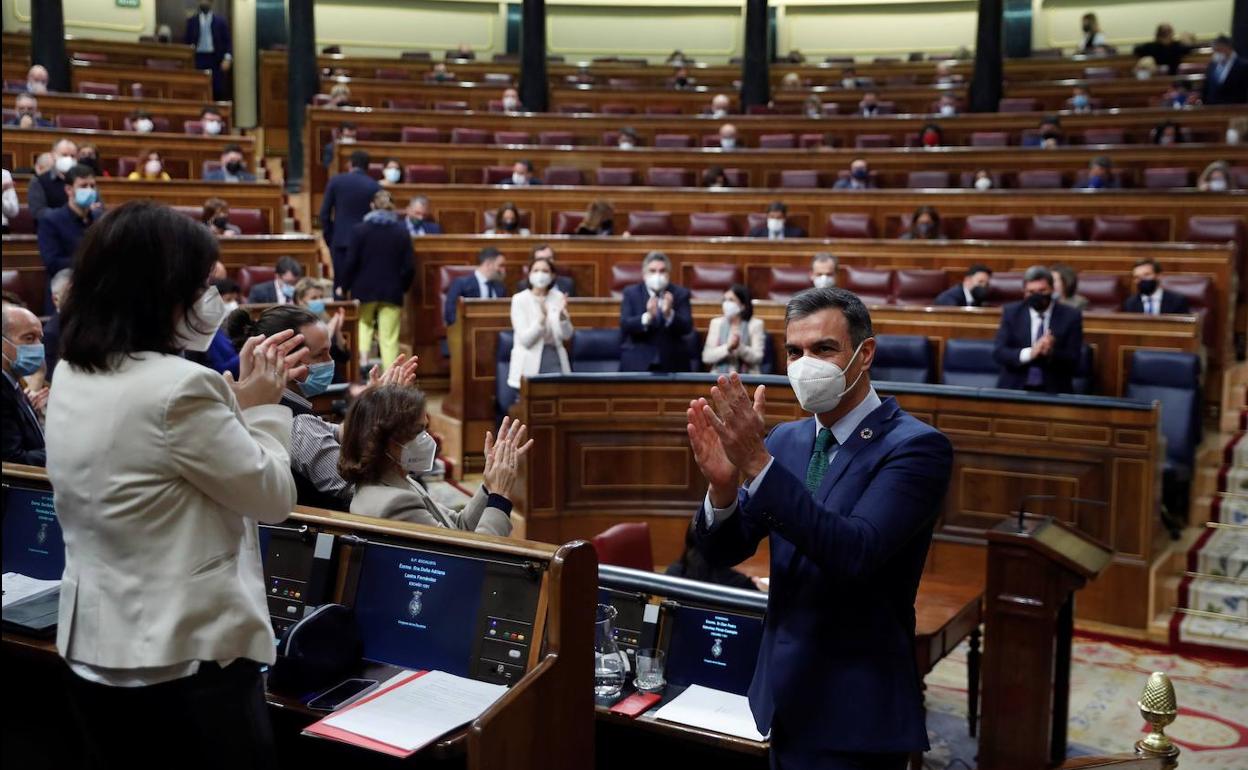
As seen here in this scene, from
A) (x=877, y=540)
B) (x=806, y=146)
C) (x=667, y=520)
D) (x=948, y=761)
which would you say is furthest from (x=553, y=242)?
(x=877, y=540)

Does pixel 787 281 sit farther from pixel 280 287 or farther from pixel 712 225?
pixel 280 287

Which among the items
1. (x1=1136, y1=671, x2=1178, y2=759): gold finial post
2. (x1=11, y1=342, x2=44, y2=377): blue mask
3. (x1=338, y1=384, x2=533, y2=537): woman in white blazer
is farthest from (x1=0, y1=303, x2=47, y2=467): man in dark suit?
(x1=1136, y1=671, x2=1178, y2=759): gold finial post

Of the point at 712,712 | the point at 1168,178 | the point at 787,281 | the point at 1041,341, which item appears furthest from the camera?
the point at 1168,178

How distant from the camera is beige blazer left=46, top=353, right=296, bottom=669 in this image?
1456mm

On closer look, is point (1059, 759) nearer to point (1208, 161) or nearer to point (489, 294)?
point (489, 294)

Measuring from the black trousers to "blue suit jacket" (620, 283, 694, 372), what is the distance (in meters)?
4.45

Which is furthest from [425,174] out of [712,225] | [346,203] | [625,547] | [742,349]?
[625,547]

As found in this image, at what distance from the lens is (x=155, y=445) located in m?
1.45

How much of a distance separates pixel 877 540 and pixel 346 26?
16.0m

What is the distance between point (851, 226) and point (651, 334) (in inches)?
109

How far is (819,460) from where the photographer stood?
1837 millimetres

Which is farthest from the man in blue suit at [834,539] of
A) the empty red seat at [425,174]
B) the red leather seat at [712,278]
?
the empty red seat at [425,174]

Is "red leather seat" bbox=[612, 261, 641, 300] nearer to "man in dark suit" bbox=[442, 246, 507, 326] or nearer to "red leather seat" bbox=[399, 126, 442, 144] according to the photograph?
"man in dark suit" bbox=[442, 246, 507, 326]

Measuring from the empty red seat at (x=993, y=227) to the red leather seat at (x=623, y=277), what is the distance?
7.45 ft
